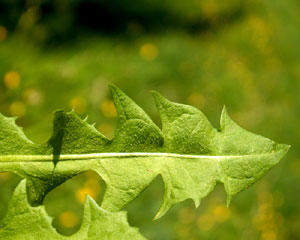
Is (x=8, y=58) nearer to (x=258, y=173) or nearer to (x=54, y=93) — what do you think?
(x=54, y=93)

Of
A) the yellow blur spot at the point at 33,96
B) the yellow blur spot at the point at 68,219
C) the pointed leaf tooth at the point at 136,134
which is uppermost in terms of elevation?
the pointed leaf tooth at the point at 136,134

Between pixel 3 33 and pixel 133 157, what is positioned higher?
pixel 133 157

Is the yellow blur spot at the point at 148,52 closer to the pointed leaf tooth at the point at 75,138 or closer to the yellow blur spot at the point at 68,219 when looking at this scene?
the yellow blur spot at the point at 68,219

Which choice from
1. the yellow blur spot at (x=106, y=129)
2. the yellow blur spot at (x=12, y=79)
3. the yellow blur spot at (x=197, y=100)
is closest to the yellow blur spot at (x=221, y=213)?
the yellow blur spot at (x=197, y=100)

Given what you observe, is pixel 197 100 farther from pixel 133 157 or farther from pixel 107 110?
pixel 133 157

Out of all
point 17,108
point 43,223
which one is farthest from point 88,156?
point 17,108

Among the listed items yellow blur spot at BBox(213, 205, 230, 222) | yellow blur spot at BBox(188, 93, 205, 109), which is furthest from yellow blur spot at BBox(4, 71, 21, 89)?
yellow blur spot at BBox(213, 205, 230, 222)

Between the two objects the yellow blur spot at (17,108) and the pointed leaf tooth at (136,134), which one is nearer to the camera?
the pointed leaf tooth at (136,134)
